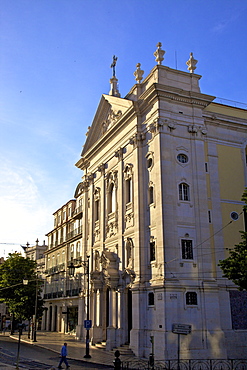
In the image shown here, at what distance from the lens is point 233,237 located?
31.8 metres

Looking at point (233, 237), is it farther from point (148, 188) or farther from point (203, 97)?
point (203, 97)

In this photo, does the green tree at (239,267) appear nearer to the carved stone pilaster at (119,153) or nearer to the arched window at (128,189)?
the arched window at (128,189)

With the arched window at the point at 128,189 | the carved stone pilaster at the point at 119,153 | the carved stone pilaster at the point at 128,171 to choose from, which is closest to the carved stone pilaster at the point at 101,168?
the carved stone pilaster at the point at 119,153

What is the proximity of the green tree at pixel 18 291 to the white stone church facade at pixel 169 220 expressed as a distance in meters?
11.8

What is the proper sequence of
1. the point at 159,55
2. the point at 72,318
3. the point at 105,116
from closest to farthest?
the point at 159,55, the point at 105,116, the point at 72,318

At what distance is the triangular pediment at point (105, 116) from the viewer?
38.1 meters

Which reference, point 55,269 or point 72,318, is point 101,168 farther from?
point 55,269

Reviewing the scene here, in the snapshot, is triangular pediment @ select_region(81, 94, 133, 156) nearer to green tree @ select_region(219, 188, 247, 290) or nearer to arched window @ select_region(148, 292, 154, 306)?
arched window @ select_region(148, 292, 154, 306)

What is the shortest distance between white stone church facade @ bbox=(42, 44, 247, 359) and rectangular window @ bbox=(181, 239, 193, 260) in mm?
71

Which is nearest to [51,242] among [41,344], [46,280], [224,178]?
[46,280]

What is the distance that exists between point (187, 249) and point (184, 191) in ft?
14.3

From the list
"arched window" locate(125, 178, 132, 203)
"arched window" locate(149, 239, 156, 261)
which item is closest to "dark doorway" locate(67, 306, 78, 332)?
"arched window" locate(125, 178, 132, 203)

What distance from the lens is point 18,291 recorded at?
157 ft

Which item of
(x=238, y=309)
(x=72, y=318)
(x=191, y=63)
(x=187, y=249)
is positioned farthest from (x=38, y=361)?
(x=191, y=63)
